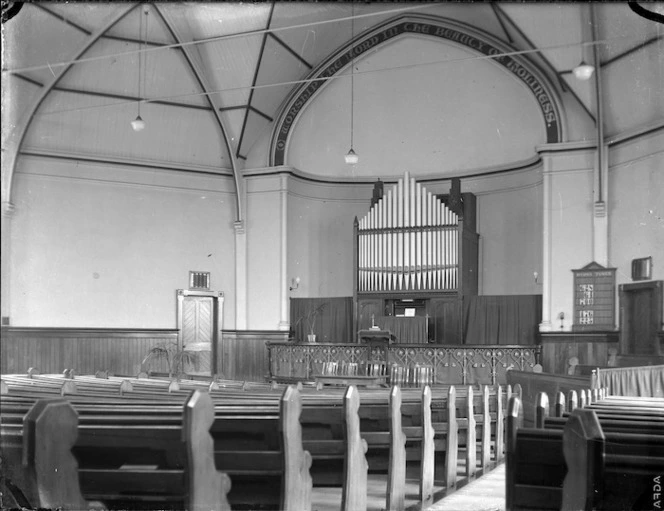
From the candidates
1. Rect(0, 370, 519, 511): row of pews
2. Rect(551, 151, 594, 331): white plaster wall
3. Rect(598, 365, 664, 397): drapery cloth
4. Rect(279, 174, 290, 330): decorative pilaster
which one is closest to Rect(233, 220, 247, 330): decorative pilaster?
Rect(279, 174, 290, 330): decorative pilaster

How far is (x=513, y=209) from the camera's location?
1478 centimetres

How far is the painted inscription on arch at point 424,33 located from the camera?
13367 mm

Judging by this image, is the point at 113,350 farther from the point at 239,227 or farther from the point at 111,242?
the point at 239,227

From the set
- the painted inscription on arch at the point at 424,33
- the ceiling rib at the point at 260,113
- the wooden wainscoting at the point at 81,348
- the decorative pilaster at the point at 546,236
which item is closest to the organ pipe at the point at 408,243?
the decorative pilaster at the point at 546,236

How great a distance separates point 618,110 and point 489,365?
4.83 metres

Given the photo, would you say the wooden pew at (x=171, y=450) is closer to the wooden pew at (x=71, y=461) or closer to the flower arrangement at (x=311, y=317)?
the wooden pew at (x=71, y=461)

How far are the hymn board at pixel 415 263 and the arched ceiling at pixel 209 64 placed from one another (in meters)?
3.10

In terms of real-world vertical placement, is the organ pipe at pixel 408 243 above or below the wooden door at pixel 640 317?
above

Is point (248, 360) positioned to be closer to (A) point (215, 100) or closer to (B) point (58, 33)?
(A) point (215, 100)

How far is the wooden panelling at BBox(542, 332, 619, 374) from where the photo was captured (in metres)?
12.2

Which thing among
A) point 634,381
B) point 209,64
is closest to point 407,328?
point 634,381

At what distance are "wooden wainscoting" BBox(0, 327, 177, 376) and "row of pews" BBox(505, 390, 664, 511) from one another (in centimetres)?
1158

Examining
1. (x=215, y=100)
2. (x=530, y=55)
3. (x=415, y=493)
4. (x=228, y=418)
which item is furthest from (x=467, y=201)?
(x=228, y=418)

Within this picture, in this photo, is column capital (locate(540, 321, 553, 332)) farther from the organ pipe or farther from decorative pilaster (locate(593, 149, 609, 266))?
the organ pipe
